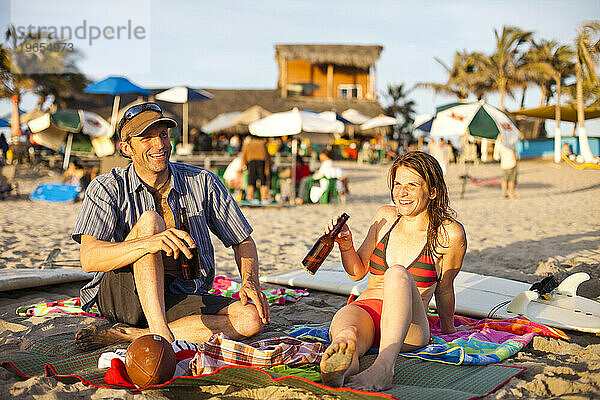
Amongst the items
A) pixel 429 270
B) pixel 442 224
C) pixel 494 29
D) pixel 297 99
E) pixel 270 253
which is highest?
pixel 494 29

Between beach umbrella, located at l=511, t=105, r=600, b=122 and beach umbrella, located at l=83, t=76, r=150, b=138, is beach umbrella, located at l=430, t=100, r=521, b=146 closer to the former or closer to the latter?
beach umbrella, located at l=511, t=105, r=600, b=122

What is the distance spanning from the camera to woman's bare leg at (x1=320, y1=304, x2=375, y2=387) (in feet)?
6.86

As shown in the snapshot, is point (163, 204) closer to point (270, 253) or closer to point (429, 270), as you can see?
point (429, 270)

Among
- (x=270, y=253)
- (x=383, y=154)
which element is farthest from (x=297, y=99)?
(x=270, y=253)

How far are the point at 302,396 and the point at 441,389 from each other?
562 millimetres

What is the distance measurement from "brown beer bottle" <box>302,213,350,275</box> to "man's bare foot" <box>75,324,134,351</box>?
100 cm

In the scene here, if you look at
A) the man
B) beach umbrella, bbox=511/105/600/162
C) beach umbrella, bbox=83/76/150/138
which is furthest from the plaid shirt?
beach umbrella, bbox=511/105/600/162

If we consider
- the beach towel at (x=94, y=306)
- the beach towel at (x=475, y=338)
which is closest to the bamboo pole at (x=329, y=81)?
the beach towel at (x=94, y=306)

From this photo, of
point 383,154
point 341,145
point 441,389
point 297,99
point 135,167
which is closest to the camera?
point 441,389

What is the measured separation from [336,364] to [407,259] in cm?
79

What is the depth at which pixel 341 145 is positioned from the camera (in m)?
26.6

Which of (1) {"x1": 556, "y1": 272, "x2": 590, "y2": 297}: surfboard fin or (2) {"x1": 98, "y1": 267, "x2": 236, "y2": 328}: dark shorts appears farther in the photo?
(1) {"x1": 556, "y1": 272, "x2": 590, "y2": 297}: surfboard fin

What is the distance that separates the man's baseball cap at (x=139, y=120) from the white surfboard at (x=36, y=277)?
1.87 metres

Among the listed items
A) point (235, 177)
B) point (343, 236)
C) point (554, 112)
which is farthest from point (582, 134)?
point (343, 236)
